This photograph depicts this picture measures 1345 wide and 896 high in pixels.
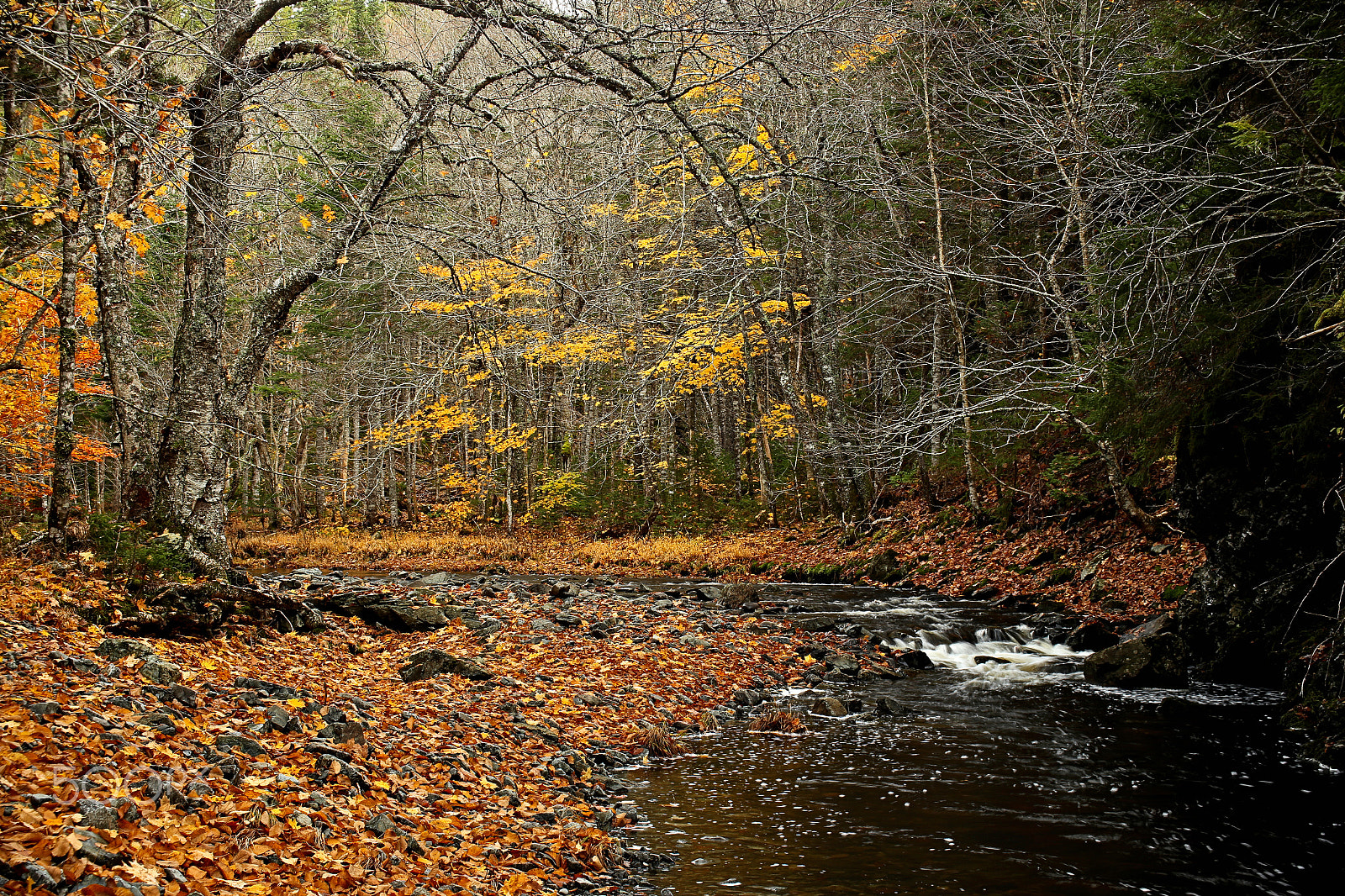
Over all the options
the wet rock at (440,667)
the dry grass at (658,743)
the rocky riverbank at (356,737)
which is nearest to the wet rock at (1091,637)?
the rocky riverbank at (356,737)

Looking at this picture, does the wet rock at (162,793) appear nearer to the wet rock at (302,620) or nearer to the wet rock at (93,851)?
the wet rock at (93,851)

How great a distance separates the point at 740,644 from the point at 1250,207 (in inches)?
315

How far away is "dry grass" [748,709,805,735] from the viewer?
8508 millimetres

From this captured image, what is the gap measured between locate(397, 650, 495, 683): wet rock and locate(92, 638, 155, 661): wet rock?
105 inches

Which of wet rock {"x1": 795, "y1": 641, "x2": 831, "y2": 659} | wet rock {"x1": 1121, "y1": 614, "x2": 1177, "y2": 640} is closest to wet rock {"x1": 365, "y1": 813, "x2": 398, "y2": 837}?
wet rock {"x1": 795, "y1": 641, "x2": 831, "y2": 659}

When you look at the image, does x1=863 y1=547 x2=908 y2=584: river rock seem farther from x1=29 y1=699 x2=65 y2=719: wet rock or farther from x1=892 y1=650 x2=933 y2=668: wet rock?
x1=29 y1=699 x2=65 y2=719: wet rock

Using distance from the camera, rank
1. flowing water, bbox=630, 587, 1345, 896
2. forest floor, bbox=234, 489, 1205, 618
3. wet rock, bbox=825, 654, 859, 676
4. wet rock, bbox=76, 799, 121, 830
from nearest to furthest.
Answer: wet rock, bbox=76, 799, 121, 830 → flowing water, bbox=630, 587, 1345, 896 → wet rock, bbox=825, 654, 859, 676 → forest floor, bbox=234, 489, 1205, 618

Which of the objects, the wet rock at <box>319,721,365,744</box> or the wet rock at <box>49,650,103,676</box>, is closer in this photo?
the wet rock at <box>49,650,103,676</box>

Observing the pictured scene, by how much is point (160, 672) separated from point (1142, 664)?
1025cm

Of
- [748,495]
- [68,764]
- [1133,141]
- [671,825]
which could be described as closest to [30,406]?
[68,764]

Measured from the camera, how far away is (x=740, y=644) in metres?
11.7

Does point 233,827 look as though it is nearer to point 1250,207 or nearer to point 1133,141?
point 1250,207

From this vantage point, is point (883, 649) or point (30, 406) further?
point (30, 406)

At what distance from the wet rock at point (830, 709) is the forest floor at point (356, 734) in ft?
3.41
